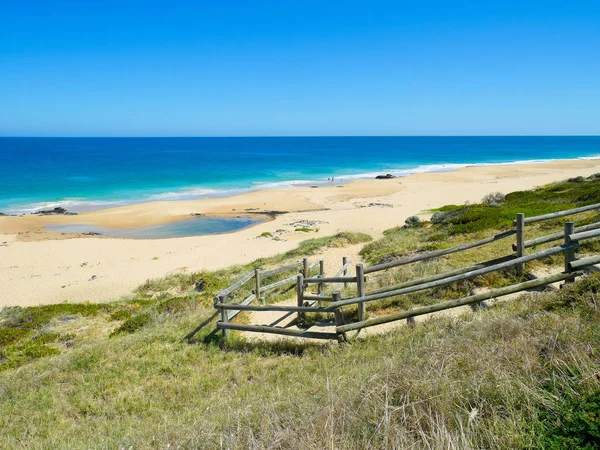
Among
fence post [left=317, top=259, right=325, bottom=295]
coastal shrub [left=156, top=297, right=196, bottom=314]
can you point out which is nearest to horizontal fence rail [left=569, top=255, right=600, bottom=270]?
fence post [left=317, top=259, right=325, bottom=295]

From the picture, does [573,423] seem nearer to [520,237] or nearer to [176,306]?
[520,237]

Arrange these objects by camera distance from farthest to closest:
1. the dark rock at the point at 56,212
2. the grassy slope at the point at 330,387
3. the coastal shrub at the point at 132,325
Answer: the dark rock at the point at 56,212 < the coastal shrub at the point at 132,325 < the grassy slope at the point at 330,387

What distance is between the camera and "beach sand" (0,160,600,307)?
1905 centimetres

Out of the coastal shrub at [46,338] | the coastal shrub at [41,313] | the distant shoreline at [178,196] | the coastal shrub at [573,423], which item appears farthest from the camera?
the distant shoreline at [178,196]

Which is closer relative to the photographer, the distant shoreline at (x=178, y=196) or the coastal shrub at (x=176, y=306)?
the coastal shrub at (x=176, y=306)

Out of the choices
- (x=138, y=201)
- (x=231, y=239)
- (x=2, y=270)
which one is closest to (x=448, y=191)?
(x=231, y=239)

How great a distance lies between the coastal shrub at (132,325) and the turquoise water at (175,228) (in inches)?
721

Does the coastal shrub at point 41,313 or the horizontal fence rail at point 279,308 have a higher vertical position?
the horizontal fence rail at point 279,308

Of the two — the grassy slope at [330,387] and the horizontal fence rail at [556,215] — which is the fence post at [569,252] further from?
the horizontal fence rail at [556,215]

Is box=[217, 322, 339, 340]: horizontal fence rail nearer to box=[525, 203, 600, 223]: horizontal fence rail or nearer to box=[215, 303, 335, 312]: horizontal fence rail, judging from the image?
box=[215, 303, 335, 312]: horizontal fence rail

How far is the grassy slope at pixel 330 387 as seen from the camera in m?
3.60

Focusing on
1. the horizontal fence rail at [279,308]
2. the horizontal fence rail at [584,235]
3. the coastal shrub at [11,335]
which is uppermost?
the horizontal fence rail at [584,235]

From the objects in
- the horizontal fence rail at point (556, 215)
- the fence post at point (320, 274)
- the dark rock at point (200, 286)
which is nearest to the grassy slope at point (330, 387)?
the horizontal fence rail at point (556, 215)

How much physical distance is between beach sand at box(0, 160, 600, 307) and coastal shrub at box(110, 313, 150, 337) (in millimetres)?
5509
